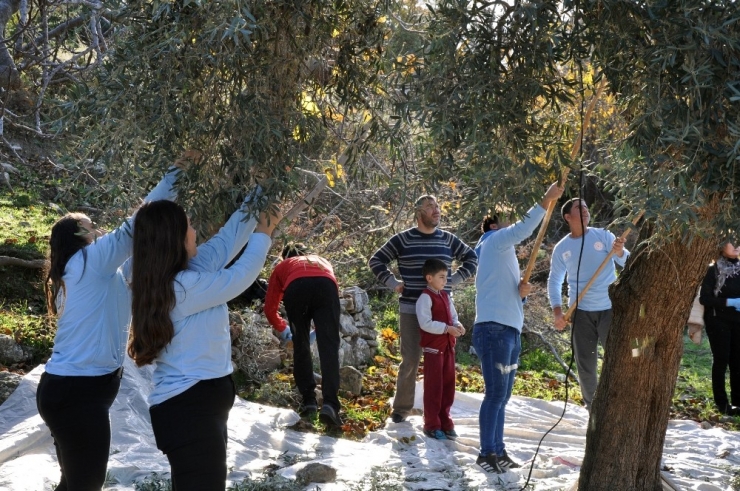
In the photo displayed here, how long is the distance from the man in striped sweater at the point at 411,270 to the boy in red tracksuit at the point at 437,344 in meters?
0.26

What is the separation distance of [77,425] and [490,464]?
3210 millimetres

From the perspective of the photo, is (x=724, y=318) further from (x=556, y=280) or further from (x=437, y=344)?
(x=437, y=344)

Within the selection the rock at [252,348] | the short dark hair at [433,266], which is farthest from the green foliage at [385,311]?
the short dark hair at [433,266]

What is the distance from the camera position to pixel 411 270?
7723 millimetres

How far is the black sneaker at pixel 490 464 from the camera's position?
645 centimetres

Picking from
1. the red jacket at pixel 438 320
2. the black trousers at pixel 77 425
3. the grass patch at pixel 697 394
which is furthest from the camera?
the grass patch at pixel 697 394

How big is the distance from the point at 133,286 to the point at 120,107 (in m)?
0.74

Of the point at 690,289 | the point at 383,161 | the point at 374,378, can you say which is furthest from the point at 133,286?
the point at 374,378

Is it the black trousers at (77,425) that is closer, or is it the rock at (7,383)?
the black trousers at (77,425)

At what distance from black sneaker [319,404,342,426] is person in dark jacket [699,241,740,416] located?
390 centimetres

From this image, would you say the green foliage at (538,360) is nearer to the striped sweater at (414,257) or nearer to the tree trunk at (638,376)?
the striped sweater at (414,257)

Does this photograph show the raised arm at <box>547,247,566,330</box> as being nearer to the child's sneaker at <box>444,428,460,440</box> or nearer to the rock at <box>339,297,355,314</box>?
the child's sneaker at <box>444,428,460,440</box>

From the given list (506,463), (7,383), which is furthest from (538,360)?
(7,383)

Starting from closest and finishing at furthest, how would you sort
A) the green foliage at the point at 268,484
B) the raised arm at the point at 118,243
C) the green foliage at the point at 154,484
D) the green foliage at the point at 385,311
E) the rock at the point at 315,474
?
the raised arm at the point at 118,243, the green foliage at the point at 154,484, the green foliage at the point at 268,484, the rock at the point at 315,474, the green foliage at the point at 385,311
